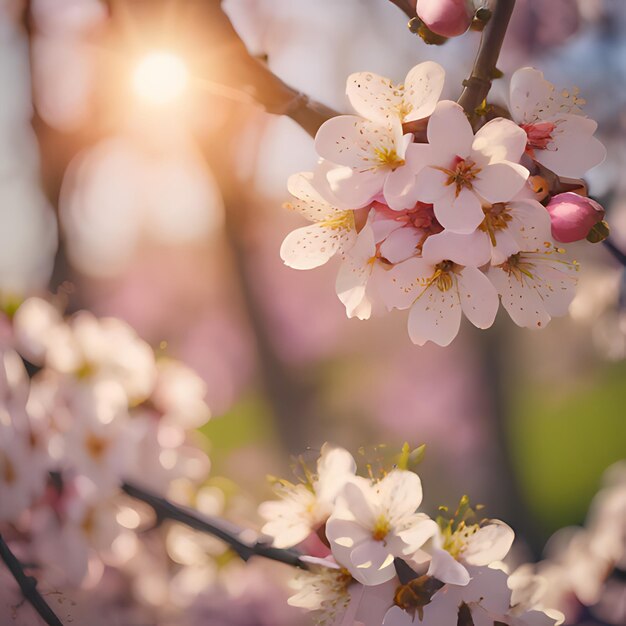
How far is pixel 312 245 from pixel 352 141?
0.09m

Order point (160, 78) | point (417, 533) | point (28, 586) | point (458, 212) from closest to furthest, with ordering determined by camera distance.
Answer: point (458, 212) → point (417, 533) → point (28, 586) → point (160, 78)

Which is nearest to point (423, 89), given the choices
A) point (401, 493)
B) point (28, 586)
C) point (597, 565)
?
point (401, 493)

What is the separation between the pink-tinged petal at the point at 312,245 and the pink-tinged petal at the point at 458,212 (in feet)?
0.31

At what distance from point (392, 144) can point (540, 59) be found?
0.74 metres

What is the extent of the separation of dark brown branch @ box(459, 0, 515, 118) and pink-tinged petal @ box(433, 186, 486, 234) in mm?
85

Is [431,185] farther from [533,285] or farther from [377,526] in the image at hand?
[377,526]

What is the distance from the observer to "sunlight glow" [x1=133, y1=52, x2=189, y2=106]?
2.42 feet

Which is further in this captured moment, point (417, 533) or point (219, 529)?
point (219, 529)

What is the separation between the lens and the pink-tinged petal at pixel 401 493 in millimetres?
538

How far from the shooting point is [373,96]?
457 mm

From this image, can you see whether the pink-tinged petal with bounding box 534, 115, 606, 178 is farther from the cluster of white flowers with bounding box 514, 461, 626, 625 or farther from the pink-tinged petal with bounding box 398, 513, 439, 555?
the cluster of white flowers with bounding box 514, 461, 626, 625

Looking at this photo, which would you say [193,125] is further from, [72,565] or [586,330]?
[586,330]

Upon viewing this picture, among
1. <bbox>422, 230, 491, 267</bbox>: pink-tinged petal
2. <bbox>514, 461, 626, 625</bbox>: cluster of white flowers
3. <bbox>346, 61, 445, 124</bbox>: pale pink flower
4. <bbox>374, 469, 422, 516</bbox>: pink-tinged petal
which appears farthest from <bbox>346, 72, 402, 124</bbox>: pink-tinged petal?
<bbox>514, 461, 626, 625</bbox>: cluster of white flowers

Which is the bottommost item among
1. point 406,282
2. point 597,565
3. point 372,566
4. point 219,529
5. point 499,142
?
point 597,565
